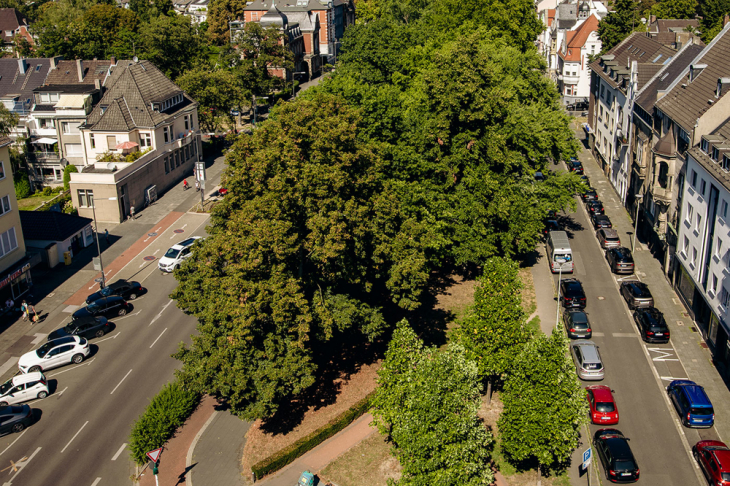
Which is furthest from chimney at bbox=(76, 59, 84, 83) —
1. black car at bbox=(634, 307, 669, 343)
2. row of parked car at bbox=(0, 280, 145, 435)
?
black car at bbox=(634, 307, 669, 343)

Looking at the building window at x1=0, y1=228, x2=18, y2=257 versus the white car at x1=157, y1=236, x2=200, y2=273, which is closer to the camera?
the building window at x1=0, y1=228, x2=18, y2=257

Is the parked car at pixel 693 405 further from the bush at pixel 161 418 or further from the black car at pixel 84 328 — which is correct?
the black car at pixel 84 328

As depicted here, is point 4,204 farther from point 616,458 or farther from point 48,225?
point 616,458

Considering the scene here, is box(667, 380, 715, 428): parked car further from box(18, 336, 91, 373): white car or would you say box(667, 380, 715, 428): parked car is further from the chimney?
the chimney

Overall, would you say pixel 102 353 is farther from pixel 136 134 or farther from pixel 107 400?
pixel 136 134

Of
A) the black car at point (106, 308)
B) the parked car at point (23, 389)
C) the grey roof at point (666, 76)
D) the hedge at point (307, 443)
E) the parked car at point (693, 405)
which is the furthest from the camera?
the grey roof at point (666, 76)

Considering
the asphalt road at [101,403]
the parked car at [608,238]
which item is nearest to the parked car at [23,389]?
Result: the asphalt road at [101,403]
